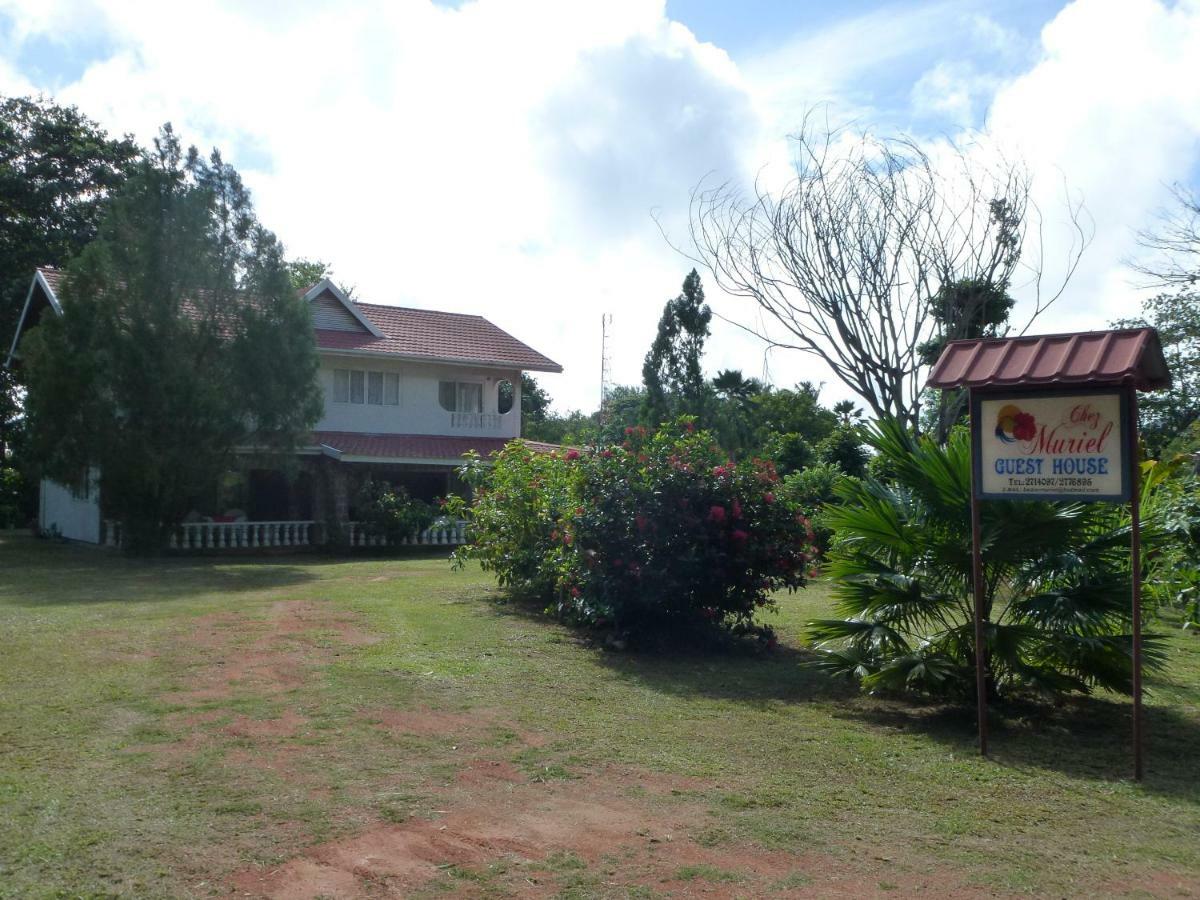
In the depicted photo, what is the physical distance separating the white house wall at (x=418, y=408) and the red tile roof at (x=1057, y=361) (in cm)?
2208

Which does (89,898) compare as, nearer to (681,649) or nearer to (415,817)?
(415,817)

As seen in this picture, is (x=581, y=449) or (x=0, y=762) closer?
(x=0, y=762)

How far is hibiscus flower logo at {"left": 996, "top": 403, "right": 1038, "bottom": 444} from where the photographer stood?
722 cm

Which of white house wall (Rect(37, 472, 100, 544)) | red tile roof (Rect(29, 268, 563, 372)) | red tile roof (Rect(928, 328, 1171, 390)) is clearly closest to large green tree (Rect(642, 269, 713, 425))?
red tile roof (Rect(29, 268, 563, 372))

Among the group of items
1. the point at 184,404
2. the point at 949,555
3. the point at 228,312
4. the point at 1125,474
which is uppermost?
the point at 228,312

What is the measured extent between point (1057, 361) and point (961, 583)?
223 cm

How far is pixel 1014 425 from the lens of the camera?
7289 millimetres

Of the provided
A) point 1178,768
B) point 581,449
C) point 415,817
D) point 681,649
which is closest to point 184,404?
point 581,449

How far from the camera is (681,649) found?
11227 mm

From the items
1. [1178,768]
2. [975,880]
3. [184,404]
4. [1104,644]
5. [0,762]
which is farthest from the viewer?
[184,404]

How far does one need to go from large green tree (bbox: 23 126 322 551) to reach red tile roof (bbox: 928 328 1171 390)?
17509 millimetres

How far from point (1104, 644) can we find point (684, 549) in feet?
13.5

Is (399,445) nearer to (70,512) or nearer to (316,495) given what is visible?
(316,495)

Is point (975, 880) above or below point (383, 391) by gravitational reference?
below
